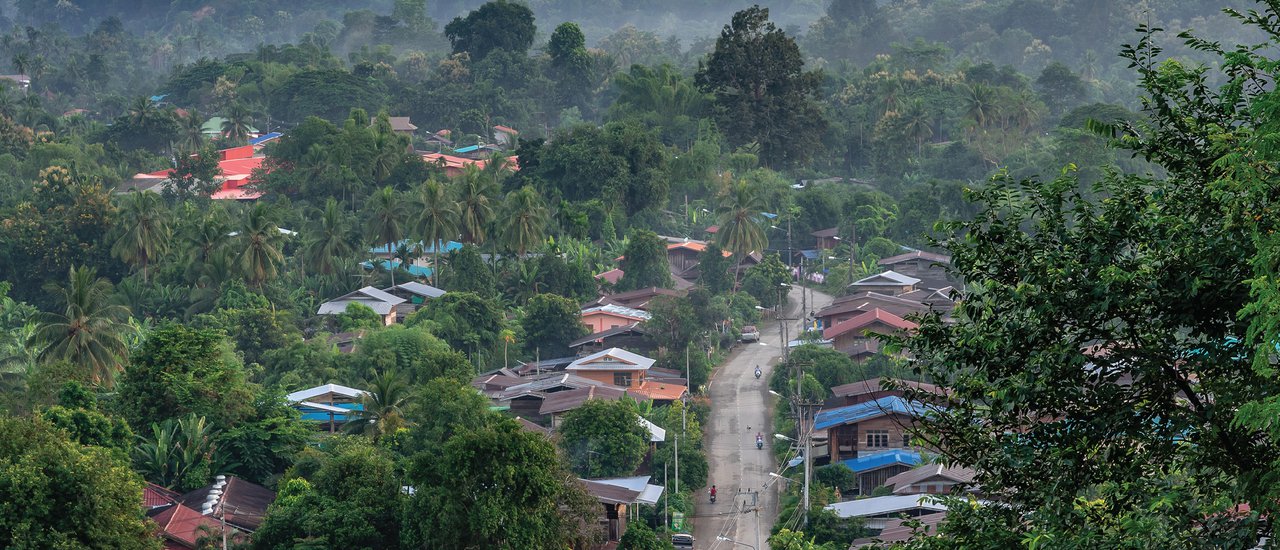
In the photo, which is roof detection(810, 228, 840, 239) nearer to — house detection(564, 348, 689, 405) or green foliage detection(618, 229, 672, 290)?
green foliage detection(618, 229, 672, 290)

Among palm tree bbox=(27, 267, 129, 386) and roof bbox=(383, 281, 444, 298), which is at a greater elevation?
roof bbox=(383, 281, 444, 298)

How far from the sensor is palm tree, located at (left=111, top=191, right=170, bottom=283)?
57812 mm

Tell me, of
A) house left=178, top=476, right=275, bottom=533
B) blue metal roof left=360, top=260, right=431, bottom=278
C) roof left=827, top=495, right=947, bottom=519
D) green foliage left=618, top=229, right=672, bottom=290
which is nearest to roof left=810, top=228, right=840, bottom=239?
green foliage left=618, top=229, right=672, bottom=290

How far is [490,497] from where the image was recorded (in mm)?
27984

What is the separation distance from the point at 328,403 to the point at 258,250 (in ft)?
45.8

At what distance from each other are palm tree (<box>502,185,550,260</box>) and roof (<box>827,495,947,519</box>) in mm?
27877

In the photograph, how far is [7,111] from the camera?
8975 cm

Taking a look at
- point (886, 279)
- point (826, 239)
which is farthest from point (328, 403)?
point (826, 239)

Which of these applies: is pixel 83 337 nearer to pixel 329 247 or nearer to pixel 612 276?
pixel 329 247

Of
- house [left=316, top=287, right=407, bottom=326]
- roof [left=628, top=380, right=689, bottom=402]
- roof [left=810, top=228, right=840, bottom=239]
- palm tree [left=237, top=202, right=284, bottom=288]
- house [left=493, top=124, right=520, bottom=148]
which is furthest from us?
house [left=493, top=124, right=520, bottom=148]

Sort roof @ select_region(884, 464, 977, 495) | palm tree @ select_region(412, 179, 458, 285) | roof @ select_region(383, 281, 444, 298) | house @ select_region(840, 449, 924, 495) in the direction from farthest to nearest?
palm tree @ select_region(412, 179, 458, 285), roof @ select_region(383, 281, 444, 298), house @ select_region(840, 449, 924, 495), roof @ select_region(884, 464, 977, 495)

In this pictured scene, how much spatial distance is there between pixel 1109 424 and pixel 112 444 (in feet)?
95.2

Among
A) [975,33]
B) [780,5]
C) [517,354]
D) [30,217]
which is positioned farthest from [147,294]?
[780,5]

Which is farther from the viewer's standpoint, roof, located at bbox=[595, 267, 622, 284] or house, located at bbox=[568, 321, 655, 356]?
roof, located at bbox=[595, 267, 622, 284]
